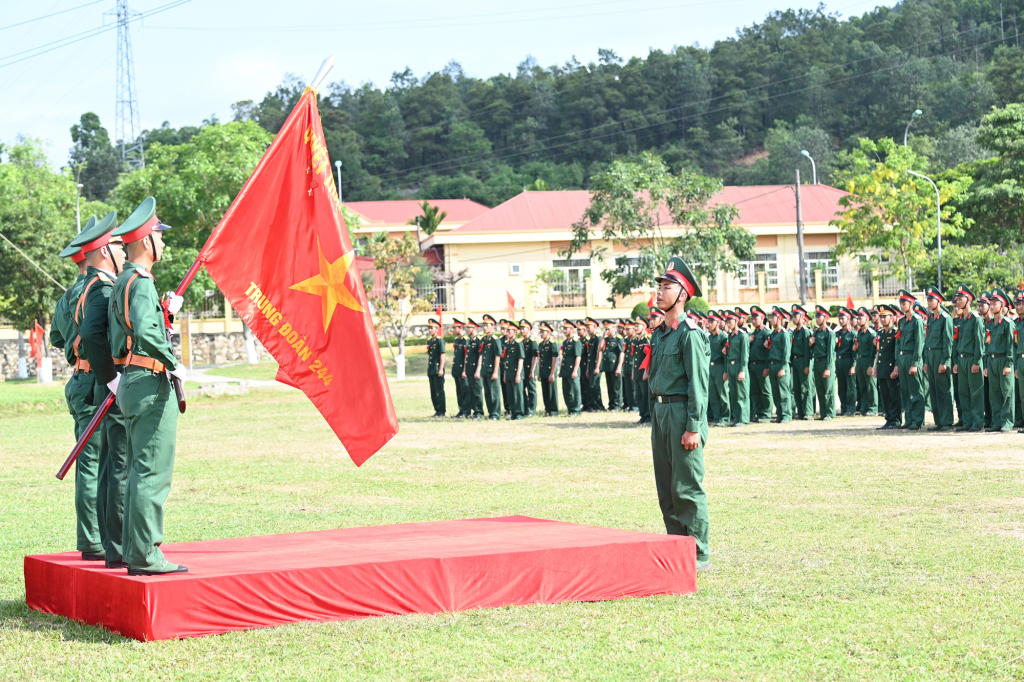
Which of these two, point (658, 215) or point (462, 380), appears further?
point (658, 215)

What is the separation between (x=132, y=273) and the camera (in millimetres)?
5520

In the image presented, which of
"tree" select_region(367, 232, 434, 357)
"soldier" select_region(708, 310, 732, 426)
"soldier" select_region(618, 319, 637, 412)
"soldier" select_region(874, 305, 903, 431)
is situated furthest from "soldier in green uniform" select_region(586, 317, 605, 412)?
"tree" select_region(367, 232, 434, 357)

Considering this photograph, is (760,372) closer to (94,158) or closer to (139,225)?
(139,225)

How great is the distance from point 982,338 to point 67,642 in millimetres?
12890

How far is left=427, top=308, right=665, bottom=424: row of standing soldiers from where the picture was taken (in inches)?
807

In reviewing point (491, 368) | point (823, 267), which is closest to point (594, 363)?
point (491, 368)

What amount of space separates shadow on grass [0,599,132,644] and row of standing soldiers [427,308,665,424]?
14471mm

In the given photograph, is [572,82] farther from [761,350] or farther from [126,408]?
[126,408]

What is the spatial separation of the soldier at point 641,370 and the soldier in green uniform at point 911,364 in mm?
3850

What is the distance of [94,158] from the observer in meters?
86.6

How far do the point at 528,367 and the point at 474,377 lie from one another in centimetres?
106

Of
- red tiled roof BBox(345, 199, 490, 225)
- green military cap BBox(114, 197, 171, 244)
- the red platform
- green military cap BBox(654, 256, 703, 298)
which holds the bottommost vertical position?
the red platform

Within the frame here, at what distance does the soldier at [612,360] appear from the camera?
68.7ft

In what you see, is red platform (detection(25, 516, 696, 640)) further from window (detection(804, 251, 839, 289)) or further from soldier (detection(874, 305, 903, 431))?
window (detection(804, 251, 839, 289))
